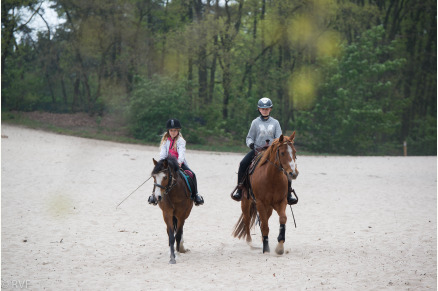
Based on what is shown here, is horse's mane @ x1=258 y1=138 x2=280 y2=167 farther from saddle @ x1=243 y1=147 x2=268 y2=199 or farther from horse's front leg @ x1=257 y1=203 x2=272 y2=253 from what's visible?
horse's front leg @ x1=257 y1=203 x2=272 y2=253

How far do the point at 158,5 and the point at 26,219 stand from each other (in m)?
33.2

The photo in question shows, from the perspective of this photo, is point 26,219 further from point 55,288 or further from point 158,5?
point 158,5

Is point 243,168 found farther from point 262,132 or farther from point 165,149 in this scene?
point 165,149

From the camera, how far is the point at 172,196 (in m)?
8.33

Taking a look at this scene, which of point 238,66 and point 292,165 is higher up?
point 238,66

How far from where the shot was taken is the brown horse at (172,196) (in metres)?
7.77

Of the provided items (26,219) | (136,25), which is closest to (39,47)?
(136,25)

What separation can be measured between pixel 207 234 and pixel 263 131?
3139 millimetres

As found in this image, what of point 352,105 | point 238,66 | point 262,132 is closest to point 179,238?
point 262,132

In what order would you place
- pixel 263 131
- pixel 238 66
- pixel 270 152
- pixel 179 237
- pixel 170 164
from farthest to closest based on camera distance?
pixel 238 66
pixel 263 131
pixel 179 237
pixel 270 152
pixel 170 164

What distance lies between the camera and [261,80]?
37.8 metres

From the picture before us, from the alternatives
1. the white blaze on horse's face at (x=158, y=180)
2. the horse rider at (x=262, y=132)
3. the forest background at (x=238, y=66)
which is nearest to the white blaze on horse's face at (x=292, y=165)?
the horse rider at (x=262, y=132)

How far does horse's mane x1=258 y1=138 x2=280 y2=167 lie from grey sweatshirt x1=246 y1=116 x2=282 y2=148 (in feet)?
1.86

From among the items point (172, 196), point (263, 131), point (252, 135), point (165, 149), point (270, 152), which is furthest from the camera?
point (252, 135)
